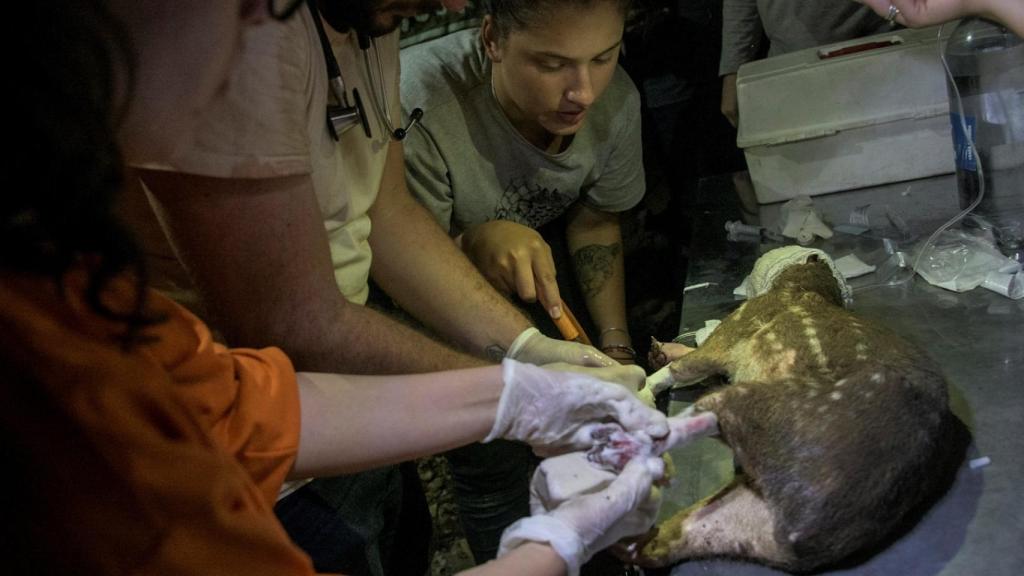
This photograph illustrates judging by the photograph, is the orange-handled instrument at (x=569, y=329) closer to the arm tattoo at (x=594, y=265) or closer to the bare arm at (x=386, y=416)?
the arm tattoo at (x=594, y=265)

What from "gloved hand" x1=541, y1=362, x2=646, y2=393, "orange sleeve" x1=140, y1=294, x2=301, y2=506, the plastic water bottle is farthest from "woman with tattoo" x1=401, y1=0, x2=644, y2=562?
"orange sleeve" x1=140, y1=294, x2=301, y2=506

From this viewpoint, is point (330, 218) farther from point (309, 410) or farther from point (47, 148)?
point (47, 148)

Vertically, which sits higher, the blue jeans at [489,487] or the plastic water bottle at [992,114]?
the plastic water bottle at [992,114]

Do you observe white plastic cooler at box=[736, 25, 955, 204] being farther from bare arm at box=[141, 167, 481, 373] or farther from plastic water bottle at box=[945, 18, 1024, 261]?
bare arm at box=[141, 167, 481, 373]

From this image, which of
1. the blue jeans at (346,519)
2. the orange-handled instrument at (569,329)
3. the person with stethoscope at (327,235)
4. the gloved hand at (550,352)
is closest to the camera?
the person with stethoscope at (327,235)

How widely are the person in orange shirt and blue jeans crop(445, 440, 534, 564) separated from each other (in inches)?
47.3

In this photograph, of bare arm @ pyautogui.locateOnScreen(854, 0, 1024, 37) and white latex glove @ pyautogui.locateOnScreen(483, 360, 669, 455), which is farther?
bare arm @ pyautogui.locateOnScreen(854, 0, 1024, 37)

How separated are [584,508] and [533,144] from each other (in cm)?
156

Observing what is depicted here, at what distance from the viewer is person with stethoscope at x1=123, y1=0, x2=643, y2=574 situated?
1175mm

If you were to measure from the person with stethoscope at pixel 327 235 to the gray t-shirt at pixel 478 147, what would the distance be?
1.57ft

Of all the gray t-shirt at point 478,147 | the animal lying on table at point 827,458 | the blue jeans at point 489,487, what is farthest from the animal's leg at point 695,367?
the gray t-shirt at point 478,147

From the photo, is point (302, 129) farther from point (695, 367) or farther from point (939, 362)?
point (939, 362)

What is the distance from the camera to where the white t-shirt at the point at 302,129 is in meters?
1.14

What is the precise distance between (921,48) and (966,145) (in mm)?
382
